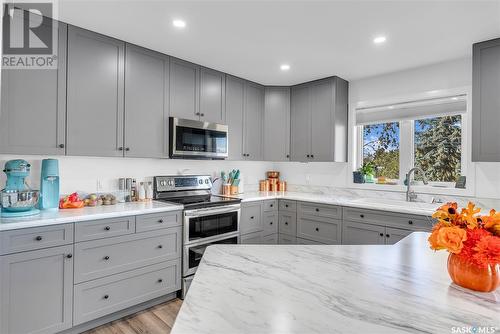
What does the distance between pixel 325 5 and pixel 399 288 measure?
73.4 inches

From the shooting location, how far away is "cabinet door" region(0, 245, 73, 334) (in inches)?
69.6

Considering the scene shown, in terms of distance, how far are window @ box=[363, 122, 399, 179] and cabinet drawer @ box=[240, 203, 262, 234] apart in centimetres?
164

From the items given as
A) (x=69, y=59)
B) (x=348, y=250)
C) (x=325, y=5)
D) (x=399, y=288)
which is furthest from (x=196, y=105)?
(x=399, y=288)

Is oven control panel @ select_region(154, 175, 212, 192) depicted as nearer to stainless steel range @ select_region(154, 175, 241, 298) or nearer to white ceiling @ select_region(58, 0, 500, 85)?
stainless steel range @ select_region(154, 175, 241, 298)

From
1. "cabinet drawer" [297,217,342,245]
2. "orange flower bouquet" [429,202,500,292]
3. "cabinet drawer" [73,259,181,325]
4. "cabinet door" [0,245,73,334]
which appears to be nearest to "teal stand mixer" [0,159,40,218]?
"cabinet door" [0,245,73,334]

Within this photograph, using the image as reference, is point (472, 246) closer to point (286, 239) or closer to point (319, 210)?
point (319, 210)

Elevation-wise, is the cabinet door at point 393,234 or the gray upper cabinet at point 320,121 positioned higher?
the gray upper cabinet at point 320,121

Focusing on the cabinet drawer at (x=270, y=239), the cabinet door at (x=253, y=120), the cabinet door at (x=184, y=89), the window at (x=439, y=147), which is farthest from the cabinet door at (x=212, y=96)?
the window at (x=439, y=147)

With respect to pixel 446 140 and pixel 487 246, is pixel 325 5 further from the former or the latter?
pixel 446 140

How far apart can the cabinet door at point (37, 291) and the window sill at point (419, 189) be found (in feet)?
10.6

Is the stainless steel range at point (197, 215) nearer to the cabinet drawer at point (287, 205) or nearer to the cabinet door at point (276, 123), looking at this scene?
the cabinet drawer at point (287, 205)

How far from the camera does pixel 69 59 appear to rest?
2.28 meters

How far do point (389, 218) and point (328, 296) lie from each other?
2.19 m

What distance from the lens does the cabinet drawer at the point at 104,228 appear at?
6.73ft
